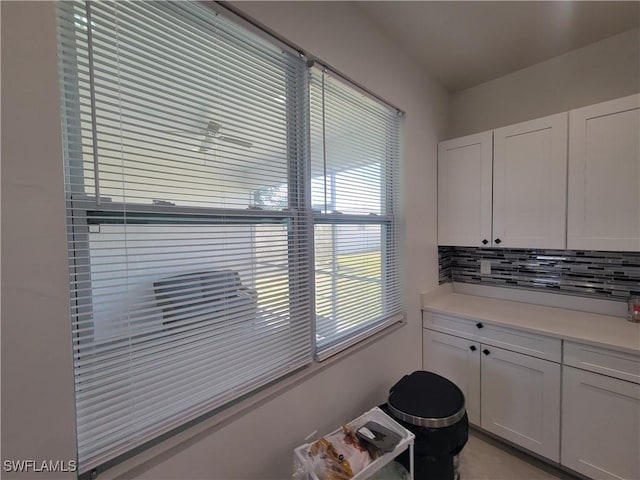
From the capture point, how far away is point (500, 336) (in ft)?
5.79

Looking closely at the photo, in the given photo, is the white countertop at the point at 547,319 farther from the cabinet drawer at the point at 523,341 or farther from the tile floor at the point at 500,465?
the tile floor at the point at 500,465

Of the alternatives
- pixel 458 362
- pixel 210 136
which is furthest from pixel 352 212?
pixel 458 362

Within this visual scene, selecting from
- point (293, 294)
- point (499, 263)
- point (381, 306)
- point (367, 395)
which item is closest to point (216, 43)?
point (293, 294)

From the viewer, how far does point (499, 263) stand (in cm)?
232

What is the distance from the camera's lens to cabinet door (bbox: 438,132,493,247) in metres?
2.11

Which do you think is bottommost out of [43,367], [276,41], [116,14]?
[43,367]

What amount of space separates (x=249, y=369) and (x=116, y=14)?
125cm

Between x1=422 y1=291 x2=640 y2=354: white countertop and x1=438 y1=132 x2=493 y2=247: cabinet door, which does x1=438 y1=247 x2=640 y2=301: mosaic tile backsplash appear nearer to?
x1=422 y1=291 x2=640 y2=354: white countertop

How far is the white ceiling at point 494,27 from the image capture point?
1.53 metres

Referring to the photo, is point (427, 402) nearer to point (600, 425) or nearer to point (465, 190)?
point (600, 425)

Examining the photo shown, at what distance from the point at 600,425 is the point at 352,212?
68.6 inches

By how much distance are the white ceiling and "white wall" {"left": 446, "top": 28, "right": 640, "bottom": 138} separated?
3.1 inches

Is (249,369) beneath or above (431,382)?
above

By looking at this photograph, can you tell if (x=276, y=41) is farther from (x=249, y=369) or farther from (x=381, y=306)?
(x=381, y=306)
